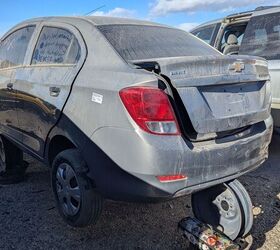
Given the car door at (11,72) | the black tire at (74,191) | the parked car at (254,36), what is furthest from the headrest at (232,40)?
the black tire at (74,191)

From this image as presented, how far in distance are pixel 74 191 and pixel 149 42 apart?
1.34 meters

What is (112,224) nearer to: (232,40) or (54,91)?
(54,91)

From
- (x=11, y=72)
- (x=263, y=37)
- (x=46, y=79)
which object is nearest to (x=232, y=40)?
(x=263, y=37)

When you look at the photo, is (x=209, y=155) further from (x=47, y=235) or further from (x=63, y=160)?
(x=47, y=235)

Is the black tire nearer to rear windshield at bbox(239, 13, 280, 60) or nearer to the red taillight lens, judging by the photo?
the red taillight lens

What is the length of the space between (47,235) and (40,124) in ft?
3.08

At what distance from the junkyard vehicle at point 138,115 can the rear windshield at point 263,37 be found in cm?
180

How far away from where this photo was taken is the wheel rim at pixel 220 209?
10.0 feet

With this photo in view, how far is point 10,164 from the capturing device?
447 cm

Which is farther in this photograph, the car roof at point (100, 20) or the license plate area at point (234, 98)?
the car roof at point (100, 20)

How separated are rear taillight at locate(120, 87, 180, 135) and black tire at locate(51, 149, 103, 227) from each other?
2.16 feet

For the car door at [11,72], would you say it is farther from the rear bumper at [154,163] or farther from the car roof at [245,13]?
the car roof at [245,13]

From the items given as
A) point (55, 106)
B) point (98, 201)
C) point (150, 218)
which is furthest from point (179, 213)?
point (55, 106)

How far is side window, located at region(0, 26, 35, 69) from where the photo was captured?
12.9 feet
